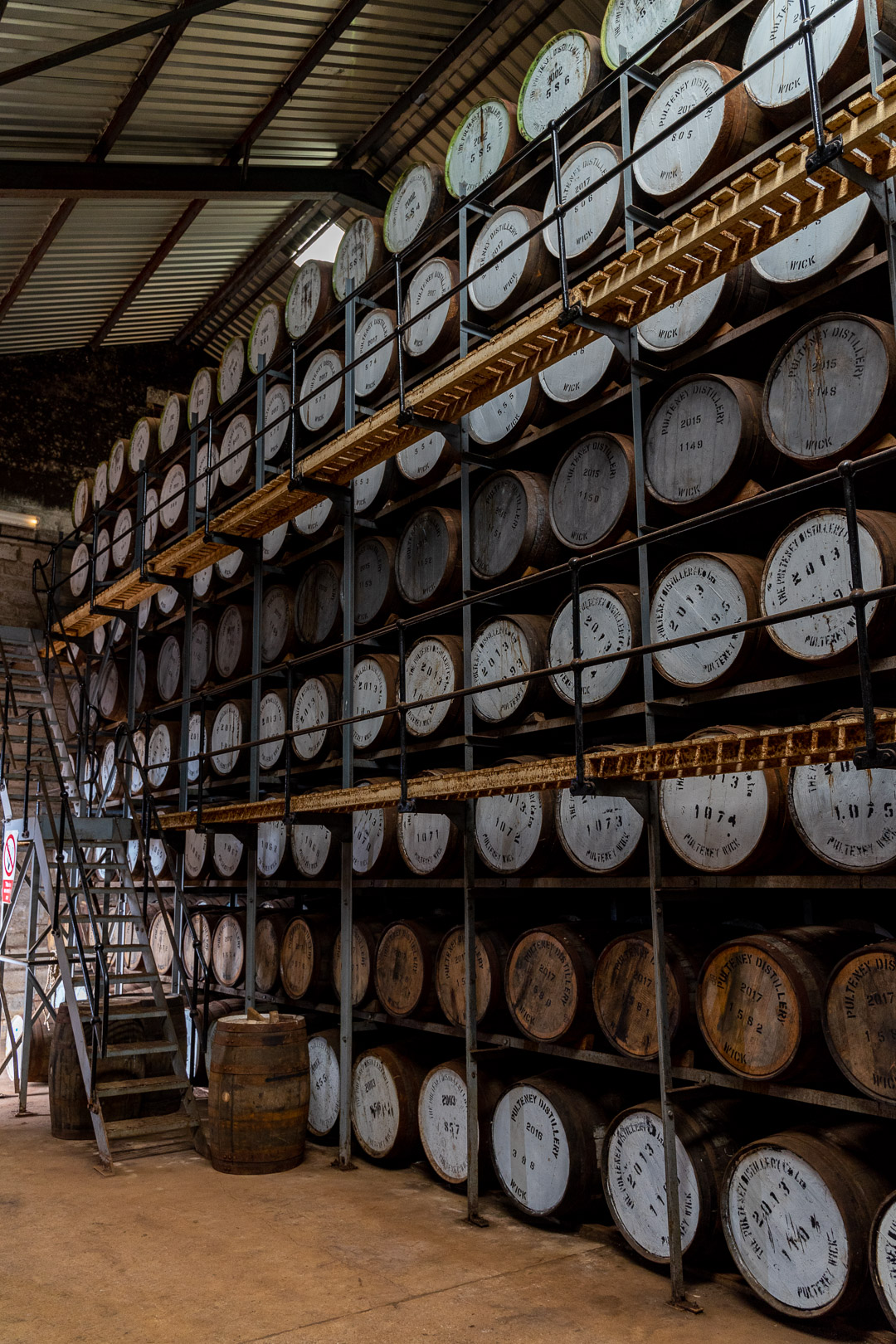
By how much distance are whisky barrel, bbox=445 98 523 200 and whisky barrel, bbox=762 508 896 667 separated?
4024 millimetres

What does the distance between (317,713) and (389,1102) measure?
9.71 ft

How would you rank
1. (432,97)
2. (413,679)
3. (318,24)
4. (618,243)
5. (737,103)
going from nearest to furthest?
(737,103) → (618,243) → (413,679) → (318,24) → (432,97)

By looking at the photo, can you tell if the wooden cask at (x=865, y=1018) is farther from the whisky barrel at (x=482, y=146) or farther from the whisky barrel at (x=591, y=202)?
the whisky barrel at (x=482, y=146)

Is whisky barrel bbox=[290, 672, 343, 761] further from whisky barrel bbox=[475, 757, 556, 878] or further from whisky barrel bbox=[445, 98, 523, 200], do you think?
whisky barrel bbox=[445, 98, 523, 200]

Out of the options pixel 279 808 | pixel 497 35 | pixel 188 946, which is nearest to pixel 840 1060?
pixel 279 808

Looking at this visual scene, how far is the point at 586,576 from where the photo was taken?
6777 mm

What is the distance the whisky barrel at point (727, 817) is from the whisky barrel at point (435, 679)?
1947 mm

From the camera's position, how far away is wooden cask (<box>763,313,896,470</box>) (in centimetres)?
483

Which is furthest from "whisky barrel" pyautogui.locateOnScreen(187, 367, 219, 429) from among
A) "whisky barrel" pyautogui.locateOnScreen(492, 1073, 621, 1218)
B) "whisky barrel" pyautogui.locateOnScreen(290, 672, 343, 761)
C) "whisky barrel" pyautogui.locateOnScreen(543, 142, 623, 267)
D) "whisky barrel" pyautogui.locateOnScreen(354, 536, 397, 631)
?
"whisky barrel" pyautogui.locateOnScreen(492, 1073, 621, 1218)

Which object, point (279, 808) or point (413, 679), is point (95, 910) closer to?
point (279, 808)

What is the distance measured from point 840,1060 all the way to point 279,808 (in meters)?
4.34

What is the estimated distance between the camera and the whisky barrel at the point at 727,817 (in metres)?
4.95

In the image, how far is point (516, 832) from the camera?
6410 millimetres

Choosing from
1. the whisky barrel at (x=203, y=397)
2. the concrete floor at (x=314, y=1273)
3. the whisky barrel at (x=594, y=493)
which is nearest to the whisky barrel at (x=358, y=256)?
the whisky barrel at (x=203, y=397)
